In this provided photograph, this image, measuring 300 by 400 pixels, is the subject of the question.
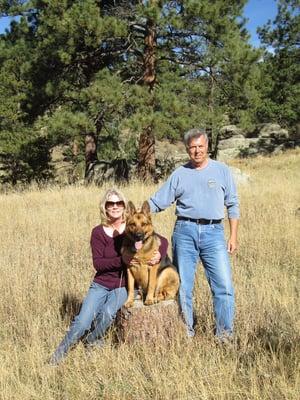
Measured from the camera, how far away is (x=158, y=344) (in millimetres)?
4273

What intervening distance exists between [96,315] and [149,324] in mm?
518

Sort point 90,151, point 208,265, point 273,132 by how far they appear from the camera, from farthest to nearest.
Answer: point 273,132, point 90,151, point 208,265

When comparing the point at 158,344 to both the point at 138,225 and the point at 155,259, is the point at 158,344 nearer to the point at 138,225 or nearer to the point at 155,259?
the point at 155,259

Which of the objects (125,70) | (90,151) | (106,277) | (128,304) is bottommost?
(128,304)

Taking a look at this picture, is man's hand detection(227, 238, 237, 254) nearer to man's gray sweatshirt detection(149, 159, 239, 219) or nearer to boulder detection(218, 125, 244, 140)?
man's gray sweatshirt detection(149, 159, 239, 219)

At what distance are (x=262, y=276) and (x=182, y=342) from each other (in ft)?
7.22

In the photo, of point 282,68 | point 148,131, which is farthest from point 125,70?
point 282,68

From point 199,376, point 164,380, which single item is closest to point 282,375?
point 199,376

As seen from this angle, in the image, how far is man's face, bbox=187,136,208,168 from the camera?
438cm

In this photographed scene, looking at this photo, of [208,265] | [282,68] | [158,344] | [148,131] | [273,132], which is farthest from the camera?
[273,132]

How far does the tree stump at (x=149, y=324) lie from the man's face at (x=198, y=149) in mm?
1362

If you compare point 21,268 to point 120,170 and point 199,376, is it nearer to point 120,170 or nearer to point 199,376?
point 199,376

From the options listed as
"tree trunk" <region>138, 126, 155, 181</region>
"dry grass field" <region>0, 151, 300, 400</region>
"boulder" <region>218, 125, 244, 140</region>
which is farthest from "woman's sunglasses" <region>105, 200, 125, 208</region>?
"boulder" <region>218, 125, 244, 140</region>

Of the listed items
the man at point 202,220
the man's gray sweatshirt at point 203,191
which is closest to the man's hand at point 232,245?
the man at point 202,220
